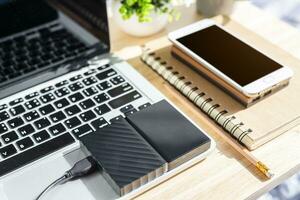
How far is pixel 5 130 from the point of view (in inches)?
26.4

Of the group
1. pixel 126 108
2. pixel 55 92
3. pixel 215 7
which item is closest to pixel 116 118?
pixel 126 108

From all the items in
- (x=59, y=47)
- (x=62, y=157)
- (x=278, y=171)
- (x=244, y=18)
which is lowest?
(x=278, y=171)

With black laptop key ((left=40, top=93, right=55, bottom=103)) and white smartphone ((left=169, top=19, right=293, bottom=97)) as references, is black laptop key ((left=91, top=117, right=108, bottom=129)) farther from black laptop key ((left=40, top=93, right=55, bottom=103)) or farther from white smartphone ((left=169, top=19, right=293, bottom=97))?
white smartphone ((left=169, top=19, right=293, bottom=97))

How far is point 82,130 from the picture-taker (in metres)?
0.67

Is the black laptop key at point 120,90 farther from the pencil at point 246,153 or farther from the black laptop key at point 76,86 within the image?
the pencil at point 246,153

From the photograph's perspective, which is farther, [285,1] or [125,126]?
[285,1]

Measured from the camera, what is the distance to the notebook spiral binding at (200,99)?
25.9 inches

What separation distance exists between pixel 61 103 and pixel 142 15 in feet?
0.78

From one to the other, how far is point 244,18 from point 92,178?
1.83 feet

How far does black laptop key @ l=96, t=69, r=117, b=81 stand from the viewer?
30.2 inches

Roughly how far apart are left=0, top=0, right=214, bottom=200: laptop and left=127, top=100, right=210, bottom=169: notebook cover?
5 centimetres

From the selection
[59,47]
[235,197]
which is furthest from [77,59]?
[235,197]

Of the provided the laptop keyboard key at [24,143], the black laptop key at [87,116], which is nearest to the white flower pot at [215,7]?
the black laptop key at [87,116]

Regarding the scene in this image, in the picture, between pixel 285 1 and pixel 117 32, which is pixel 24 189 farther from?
pixel 285 1
